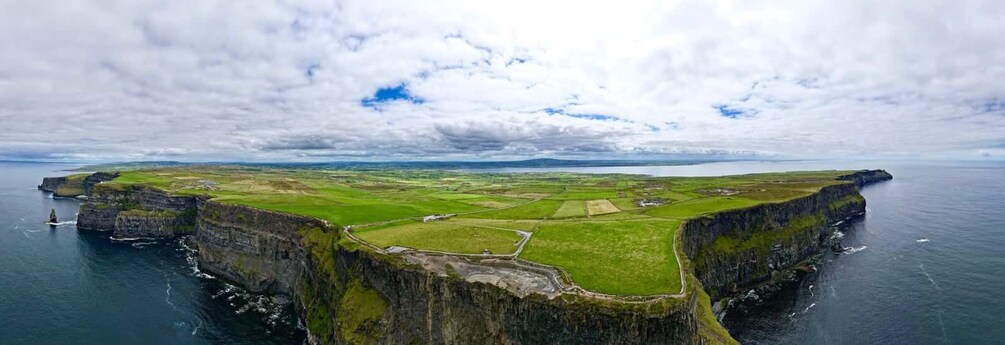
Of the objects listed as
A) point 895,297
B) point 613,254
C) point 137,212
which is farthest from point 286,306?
point 895,297

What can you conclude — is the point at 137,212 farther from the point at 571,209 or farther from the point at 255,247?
the point at 571,209

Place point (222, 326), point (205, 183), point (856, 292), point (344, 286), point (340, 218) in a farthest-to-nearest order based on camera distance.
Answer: point (205, 183) < point (340, 218) < point (856, 292) < point (222, 326) < point (344, 286)

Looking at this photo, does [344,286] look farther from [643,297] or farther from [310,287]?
[643,297]

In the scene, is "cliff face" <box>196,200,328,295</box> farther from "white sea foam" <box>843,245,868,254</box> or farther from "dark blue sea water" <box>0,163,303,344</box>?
"white sea foam" <box>843,245,868,254</box>

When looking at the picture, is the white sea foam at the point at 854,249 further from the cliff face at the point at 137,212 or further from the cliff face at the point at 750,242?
the cliff face at the point at 137,212


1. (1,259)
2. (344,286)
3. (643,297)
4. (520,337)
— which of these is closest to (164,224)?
(1,259)

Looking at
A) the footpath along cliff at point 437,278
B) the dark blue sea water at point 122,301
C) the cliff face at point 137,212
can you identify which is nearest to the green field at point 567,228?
the footpath along cliff at point 437,278
